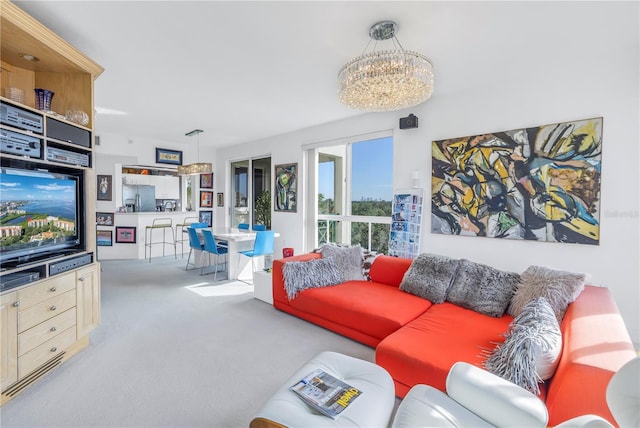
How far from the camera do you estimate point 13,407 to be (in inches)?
71.5

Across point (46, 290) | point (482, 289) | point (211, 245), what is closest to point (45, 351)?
point (46, 290)

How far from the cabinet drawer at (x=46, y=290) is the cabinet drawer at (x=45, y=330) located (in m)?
0.17

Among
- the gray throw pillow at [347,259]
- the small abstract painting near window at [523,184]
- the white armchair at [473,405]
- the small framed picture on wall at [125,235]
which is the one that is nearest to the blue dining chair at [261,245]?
the gray throw pillow at [347,259]

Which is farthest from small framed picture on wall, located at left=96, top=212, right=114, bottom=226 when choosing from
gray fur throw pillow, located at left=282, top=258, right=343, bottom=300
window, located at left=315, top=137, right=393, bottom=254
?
gray fur throw pillow, located at left=282, top=258, right=343, bottom=300

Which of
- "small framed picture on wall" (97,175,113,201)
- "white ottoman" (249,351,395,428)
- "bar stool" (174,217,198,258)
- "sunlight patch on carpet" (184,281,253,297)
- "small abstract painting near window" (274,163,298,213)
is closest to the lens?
"white ottoman" (249,351,395,428)

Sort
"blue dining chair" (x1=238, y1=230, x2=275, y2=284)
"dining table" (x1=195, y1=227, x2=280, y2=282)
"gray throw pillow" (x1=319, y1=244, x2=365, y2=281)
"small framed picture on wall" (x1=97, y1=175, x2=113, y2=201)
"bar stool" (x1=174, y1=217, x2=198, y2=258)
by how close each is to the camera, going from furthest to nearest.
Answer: "bar stool" (x1=174, y1=217, x2=198, y2=258), "small framed picture on wall" (x1=97, y1=175, x2=113, y2=201), "dining table" (x1=195, y1=227, x2=280, y2=282), "blue dining chair" (x1=238, y1=230, x2=275, y2=284), "gray throw pillow" (x1=319, y1=244, x2=365, y2=281)

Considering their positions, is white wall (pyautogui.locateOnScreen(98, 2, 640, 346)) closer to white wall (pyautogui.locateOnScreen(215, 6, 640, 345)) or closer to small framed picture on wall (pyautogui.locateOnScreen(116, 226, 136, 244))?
white wall (pyautogui.locateOnScreen(215, 6, 640, 345))

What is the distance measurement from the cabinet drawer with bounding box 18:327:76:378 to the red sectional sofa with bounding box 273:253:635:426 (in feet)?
6.07

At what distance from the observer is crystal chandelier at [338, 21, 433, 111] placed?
1969 millimetres

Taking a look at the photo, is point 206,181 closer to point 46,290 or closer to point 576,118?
point 46,290

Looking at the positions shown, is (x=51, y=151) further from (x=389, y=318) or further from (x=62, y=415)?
(x=389, y=318)

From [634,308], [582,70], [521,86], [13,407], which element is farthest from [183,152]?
[634,308]

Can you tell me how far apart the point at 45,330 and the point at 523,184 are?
4273 millimetres

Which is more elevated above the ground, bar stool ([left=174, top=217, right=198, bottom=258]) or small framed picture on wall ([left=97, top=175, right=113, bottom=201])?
small framed picture on wall ([left=97, top=175, right=113, bottom=201])
